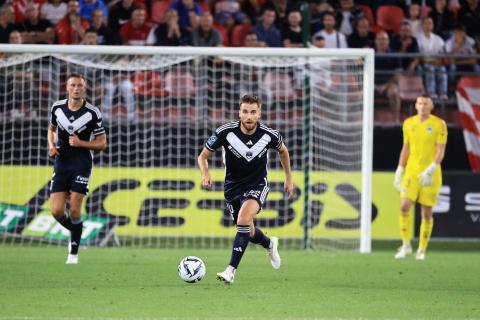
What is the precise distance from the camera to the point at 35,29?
17.7m

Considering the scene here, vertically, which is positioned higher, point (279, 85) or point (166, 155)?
point (279, 85)

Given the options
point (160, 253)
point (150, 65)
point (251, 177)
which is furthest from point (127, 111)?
point (251, 177)

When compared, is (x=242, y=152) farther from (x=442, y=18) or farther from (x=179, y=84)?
(x=442, y=18)

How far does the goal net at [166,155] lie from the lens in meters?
15.6

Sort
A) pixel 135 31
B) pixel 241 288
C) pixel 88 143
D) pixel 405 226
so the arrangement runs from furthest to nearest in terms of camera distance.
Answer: pixel 135 31
pixel 405 226
pixel 88 143
pixel 241 288

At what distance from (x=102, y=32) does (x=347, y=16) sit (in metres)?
4.31

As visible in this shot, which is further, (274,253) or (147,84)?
(147,84)

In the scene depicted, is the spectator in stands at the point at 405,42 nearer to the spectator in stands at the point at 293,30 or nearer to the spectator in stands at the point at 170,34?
the spectator in stands at the point at 293,30

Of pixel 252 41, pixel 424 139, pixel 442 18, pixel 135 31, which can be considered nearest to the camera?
pixel 424 139

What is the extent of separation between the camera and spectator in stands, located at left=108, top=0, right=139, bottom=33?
59.1ft

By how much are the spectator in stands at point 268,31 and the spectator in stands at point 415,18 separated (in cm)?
251

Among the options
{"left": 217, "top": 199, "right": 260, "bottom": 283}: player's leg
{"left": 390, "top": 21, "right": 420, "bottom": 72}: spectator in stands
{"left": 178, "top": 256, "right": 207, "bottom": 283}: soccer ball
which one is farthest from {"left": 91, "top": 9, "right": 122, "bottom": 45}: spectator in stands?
{"left": 178, "top": 256, "right": 207, "bottom": 283}: soccer ball

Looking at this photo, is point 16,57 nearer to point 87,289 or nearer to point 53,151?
point 53,151

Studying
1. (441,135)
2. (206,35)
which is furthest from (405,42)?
(441,135)
